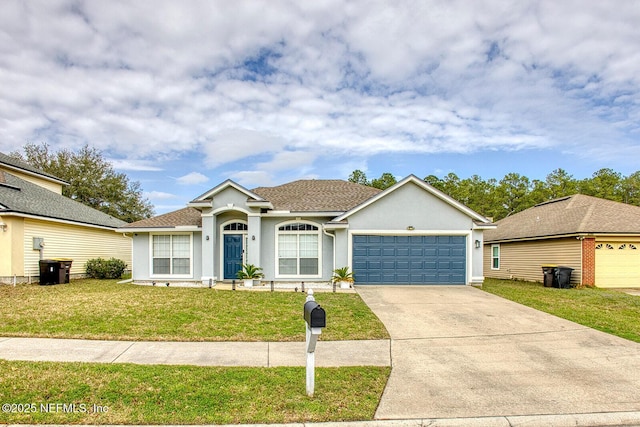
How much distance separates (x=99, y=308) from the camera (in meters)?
9.81

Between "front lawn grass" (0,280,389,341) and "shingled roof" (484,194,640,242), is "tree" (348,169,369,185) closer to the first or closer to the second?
"shingled roof" (484,194,640,242)

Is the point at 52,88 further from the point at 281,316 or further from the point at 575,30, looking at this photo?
the point at 575,30

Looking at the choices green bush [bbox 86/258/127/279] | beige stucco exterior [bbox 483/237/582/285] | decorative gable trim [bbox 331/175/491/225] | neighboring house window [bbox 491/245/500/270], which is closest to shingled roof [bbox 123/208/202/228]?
green bush [bbox 86/258/127/279]

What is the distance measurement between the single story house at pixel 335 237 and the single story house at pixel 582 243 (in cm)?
525

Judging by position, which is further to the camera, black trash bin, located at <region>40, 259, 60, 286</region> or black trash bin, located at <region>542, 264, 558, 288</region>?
black trash bin, located at <region>542, 264, 558, 288</region>

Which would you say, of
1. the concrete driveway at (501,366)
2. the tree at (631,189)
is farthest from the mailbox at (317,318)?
the tree at (631,189)

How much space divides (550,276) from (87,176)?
41.5 metres

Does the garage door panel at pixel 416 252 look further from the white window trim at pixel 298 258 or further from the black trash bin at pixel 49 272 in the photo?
the black trash bin at pixel 49 272

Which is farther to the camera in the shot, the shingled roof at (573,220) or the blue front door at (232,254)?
the shingled roof at (573,220)

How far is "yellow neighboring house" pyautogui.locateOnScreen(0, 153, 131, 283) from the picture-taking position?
15.4m

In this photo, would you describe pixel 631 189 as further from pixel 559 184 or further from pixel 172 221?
pixel 172 221

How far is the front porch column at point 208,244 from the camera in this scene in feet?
51.5

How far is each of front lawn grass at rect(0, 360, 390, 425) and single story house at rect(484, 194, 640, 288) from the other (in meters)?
15.7

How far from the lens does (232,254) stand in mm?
16703
